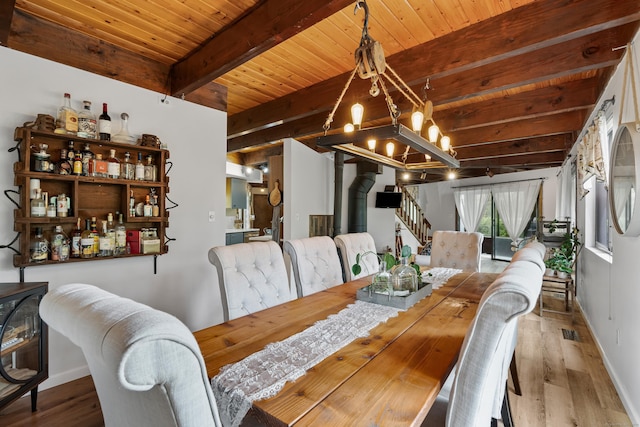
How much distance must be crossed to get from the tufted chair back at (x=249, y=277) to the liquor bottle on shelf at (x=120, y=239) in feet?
3.55

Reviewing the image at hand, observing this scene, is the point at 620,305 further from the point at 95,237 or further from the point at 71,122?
the point at 71,122

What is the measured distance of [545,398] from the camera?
7.04 feet

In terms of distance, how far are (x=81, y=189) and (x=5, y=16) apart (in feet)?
3.52

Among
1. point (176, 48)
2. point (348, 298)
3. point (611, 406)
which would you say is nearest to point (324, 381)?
point (348, 298)

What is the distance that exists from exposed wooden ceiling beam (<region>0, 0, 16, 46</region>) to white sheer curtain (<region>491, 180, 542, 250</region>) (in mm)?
8141

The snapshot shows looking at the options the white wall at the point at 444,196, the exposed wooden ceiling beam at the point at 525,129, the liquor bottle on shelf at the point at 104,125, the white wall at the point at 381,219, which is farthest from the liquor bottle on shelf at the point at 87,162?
→ the white wall at the point at 444,196

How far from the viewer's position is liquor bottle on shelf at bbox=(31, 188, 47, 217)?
6.62ft

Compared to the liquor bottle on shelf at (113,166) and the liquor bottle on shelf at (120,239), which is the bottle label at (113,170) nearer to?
the liquor bottle on shelf at (113,166)

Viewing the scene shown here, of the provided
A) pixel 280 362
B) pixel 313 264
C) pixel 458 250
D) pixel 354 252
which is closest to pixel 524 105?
pixel 458 250

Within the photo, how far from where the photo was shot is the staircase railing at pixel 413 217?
8.02 m

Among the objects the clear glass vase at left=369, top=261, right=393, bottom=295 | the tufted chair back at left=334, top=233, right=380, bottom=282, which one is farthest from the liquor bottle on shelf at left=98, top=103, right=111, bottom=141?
the clear glass vase at left=369, top=261, right=393, bottom=295

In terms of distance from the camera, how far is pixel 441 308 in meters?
1.74

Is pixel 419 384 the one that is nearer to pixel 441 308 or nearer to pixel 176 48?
pixel 441 308

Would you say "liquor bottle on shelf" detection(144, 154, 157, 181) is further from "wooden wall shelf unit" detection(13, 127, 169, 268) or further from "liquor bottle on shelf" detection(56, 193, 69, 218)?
"liquor bottle on shelf" detection(56, 193, 69, 218)
